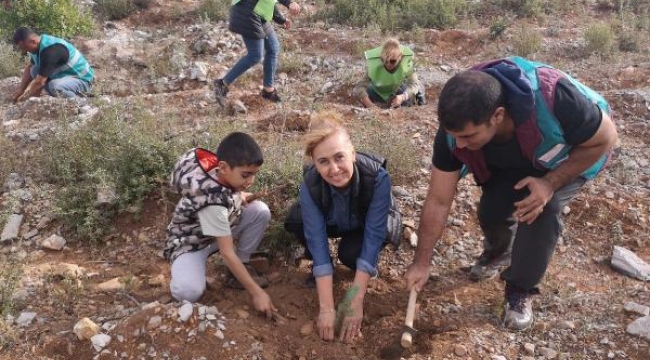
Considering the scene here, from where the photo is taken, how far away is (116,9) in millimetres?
9336

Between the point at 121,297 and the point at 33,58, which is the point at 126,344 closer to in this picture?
the point at 121,297

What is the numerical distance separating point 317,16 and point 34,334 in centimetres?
737

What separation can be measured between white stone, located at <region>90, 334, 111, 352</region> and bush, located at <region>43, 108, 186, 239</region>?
1.01 meters

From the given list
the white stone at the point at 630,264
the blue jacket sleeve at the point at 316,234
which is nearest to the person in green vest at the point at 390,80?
the white stone at the point at 630,264

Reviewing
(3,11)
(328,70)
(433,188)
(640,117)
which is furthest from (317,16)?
(433,188)

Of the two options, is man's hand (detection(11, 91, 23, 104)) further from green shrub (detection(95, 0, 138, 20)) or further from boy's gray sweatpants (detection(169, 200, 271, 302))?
boy's gray sweatpants (detection(169, 200, 271, 302))

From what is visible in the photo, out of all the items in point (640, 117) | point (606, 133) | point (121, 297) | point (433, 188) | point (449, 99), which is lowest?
point (121, 297)

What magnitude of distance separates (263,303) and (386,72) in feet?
11.3

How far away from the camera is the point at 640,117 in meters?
4.84

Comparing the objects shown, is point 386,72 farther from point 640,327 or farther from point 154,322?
point 154,322

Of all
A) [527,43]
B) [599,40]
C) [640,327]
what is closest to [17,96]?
[640,327]

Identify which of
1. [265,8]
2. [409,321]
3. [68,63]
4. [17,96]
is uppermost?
[265,8]

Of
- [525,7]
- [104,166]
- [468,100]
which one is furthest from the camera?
[525,7]

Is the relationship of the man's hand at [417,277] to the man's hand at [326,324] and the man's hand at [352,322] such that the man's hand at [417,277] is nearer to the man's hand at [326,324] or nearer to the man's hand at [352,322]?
the man's hand at [352,322]
